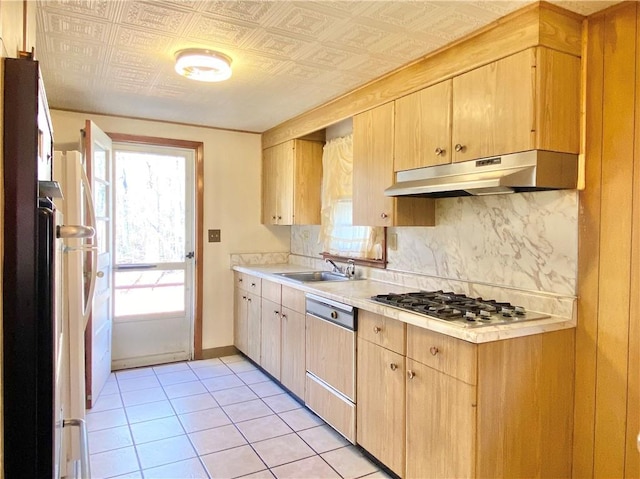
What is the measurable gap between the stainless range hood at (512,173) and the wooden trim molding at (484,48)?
18.0 inches

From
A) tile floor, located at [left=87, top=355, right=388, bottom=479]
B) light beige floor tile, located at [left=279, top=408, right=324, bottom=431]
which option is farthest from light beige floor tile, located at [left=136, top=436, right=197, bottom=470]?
light beige floor tile, located at [left=279, top=408, right=324, bottom=431]

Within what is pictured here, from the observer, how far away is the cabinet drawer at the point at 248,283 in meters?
3.76

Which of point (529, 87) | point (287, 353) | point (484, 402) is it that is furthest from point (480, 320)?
point (287, 353)

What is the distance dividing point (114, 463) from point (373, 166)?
7.46ft

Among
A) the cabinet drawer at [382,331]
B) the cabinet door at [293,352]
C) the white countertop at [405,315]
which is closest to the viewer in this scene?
the white countertop at [405,315]

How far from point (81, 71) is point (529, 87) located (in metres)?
2.51

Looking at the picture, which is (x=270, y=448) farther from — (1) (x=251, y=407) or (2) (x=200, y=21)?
(2) (x=200, y=21)

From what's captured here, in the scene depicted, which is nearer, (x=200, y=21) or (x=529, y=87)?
(x=529, y=87)

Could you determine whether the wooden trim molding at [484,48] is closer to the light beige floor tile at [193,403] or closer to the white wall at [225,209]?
the white wall at [225,209]

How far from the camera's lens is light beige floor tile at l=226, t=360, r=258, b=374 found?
3.88 metres

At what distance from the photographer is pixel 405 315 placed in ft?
6.67

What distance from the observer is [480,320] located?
1.85 m

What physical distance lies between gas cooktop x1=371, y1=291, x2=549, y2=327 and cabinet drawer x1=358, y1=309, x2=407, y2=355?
9cm

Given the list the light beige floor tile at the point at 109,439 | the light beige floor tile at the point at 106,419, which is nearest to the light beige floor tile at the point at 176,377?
the light beige floor tile at the point at 106,419
